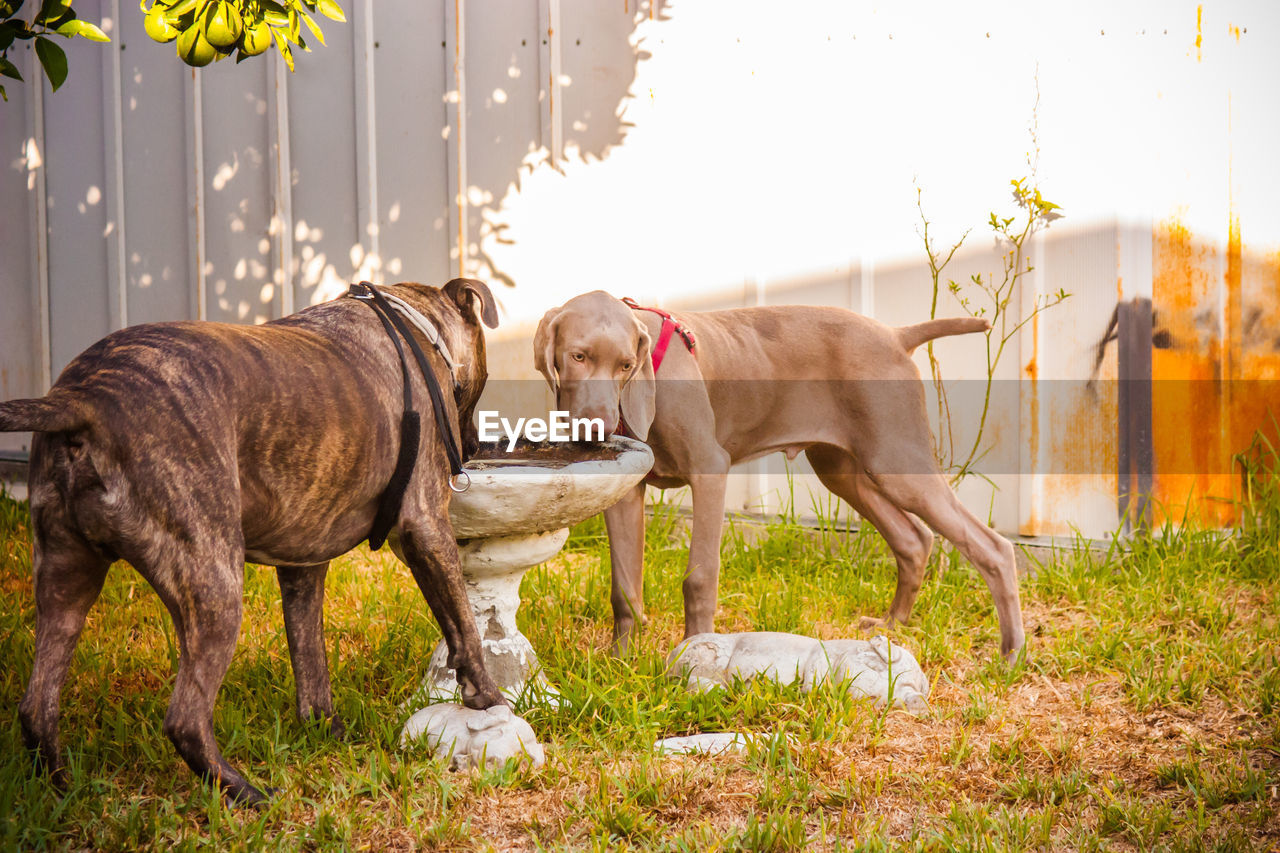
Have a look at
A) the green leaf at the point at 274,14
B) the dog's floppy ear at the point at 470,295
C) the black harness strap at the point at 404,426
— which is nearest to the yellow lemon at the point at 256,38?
the green leaf at the point at 274,14

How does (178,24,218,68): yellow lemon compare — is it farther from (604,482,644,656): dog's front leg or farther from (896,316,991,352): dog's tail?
(896,316,991,352): dog's tail

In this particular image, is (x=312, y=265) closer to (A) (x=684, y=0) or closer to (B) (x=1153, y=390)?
(A) (x=684, y=0)

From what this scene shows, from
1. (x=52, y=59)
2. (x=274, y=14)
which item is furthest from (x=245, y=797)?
(x=274, y=14)

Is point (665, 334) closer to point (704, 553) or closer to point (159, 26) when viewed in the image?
point (704, 553)

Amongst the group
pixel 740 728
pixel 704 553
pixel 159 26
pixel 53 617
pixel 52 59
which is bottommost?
pixel 740 728

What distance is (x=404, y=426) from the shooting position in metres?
2.77

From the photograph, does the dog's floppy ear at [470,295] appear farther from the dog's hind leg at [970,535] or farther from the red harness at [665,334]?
the dog's hind leg at [970,535]

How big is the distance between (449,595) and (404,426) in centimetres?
51

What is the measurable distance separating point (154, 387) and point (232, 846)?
111cm

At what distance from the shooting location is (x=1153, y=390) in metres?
5.15

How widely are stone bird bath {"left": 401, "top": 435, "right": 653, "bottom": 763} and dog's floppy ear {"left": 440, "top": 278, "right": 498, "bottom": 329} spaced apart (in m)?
0.51

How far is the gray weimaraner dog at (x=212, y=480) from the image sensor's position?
7.09 ft

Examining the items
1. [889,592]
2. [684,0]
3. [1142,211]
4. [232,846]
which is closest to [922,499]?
[889,592]

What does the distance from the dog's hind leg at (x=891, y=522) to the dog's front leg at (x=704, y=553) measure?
88 cm
